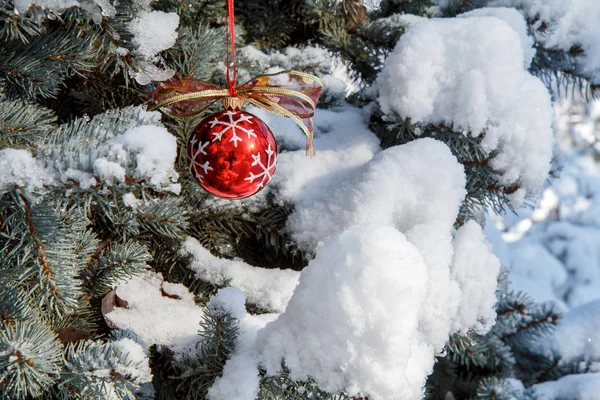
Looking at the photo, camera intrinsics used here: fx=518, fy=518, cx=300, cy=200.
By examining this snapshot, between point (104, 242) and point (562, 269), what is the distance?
7.80ft

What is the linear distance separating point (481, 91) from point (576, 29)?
1.33 ft

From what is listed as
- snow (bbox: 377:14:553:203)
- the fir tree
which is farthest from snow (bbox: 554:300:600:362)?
snow (bbox: 377:14:553:203)

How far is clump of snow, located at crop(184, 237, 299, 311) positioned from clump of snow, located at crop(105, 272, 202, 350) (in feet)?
0.16

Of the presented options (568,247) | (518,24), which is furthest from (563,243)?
(518,24)

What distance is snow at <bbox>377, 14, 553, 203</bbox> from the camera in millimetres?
854

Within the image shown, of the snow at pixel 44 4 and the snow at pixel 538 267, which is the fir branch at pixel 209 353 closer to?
the snow at pixel 44 4

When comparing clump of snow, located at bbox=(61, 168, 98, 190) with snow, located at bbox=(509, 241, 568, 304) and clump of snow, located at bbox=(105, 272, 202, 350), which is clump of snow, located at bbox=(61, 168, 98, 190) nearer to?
clump of snow, located at bbox=(105, 272, 202, 350)

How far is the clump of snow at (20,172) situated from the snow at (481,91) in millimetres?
570

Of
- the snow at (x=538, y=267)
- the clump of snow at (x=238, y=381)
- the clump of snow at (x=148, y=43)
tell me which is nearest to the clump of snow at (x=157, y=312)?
the clump of snow at (x=238, y=381)

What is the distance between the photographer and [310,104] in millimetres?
763

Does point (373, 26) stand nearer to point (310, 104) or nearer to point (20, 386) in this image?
point (310, 104)

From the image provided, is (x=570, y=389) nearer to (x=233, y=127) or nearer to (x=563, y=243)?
(x=233, y=127)

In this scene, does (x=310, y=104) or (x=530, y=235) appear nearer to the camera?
(x=310, y=104)

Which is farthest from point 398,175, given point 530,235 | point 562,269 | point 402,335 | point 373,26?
point 530,235
